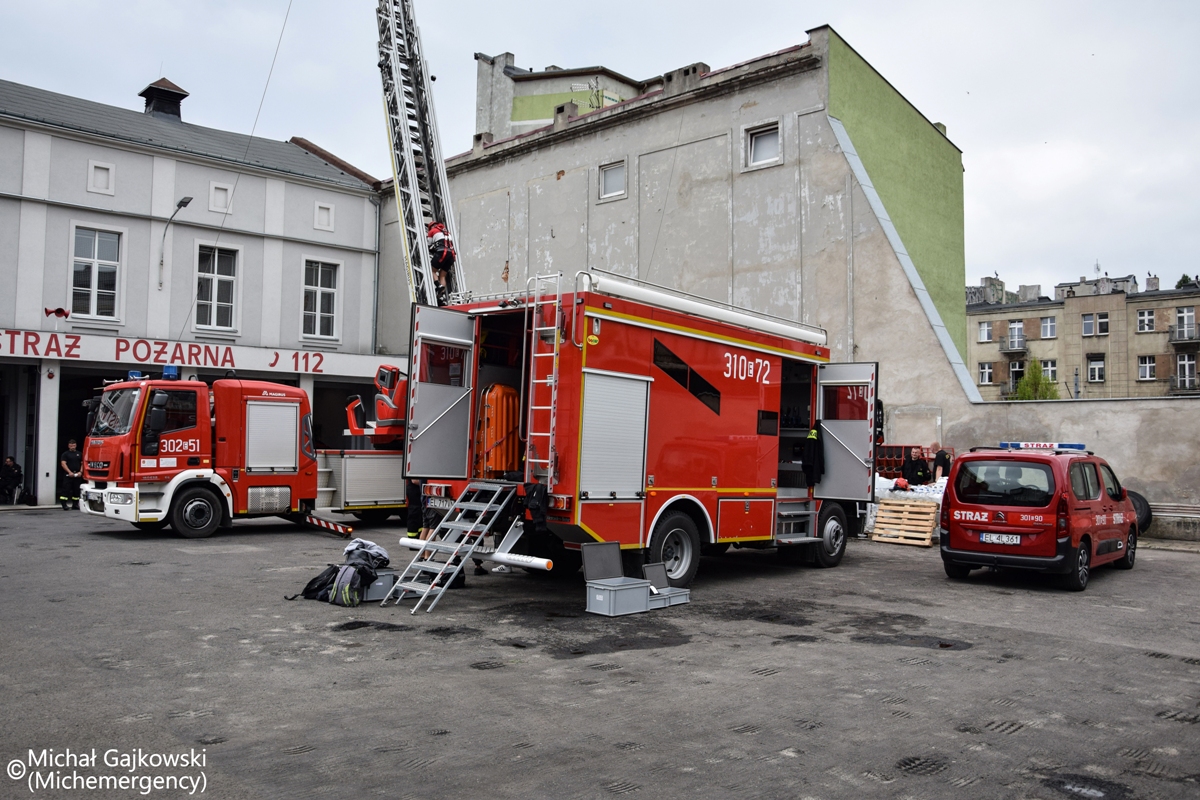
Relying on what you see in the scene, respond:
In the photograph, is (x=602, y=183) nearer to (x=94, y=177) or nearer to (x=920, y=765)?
(x=94, y=177)

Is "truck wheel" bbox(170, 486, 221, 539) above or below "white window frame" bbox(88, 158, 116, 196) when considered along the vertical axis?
below

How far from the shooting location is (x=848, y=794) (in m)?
4.17

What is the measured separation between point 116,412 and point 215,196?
42.8ft

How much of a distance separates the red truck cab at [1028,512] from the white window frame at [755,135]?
12.1 meters

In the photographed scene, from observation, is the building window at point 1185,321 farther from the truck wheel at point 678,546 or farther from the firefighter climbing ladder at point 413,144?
the truck wheel at point 678,546

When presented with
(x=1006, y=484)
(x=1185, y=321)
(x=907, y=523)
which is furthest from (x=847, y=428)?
(x=1185, y=321)

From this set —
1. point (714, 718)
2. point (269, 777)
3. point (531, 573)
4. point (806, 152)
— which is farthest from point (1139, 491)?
point (269, 777)

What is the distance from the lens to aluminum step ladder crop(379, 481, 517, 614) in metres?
8.90

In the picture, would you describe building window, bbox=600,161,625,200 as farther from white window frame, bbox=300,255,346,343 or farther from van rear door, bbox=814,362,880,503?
van rear door, bbox=814,362,880,503

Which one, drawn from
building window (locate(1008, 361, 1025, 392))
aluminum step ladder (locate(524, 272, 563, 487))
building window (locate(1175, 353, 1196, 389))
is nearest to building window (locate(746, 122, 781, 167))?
aluminum step ladder (locate(524, 272, 563, 487))

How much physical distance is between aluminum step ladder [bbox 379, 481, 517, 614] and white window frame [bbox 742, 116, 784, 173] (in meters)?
14.8

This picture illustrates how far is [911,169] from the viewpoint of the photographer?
76.1 ft
